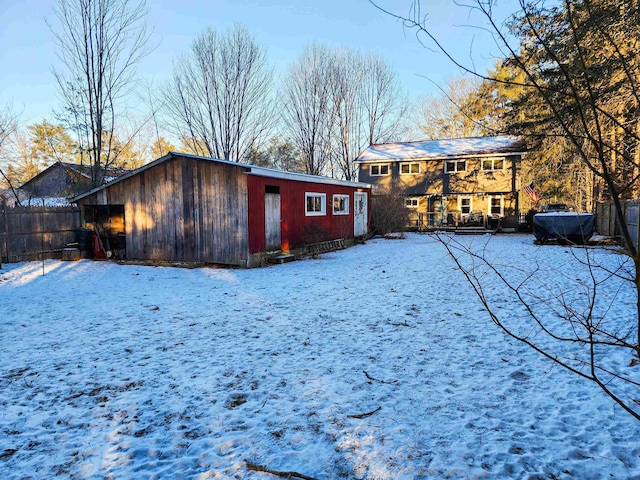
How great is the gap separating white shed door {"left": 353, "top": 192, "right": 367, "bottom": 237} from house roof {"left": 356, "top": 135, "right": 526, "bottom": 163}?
25.9 feet

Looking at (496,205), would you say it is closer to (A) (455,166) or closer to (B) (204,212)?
(A) (455,166)

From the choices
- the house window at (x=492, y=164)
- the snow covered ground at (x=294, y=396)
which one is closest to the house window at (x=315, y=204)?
the snow covered ground at (x=294, y=396)

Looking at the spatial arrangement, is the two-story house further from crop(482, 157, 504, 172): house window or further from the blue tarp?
the blue tarp

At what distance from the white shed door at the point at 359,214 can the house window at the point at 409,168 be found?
25.1 ft

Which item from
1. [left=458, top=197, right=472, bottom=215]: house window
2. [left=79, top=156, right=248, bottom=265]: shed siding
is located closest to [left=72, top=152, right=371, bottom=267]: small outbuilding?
[left=79, top=156, right=248, bottom=265]: shed siding

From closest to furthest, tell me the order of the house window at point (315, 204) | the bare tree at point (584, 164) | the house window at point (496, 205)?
1. the bare tree at point (584, 164)
2. the house window at point (315, 204)
3. the house window at point (496, 205)

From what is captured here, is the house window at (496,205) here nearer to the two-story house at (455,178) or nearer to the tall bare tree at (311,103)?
the two-story house at (455,178)

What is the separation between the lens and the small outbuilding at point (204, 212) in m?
11.0

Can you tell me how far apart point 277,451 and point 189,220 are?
10077mm

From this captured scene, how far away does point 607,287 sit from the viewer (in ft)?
24.4

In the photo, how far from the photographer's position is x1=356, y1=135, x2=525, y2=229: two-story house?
22.8m

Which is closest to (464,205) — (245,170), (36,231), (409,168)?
(409,168)

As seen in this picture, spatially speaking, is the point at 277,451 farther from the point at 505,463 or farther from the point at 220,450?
the point at 505,463

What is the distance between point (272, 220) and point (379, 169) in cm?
1602
